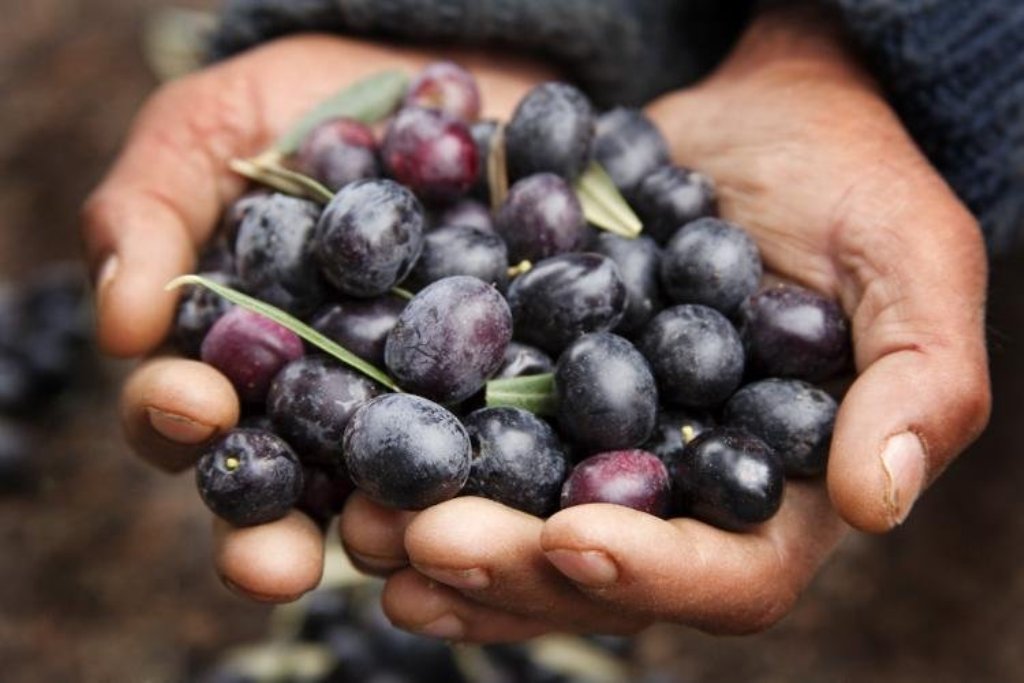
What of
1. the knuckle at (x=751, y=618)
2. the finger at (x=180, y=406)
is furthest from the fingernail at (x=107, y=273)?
the knuckle at (x=751, y=618)

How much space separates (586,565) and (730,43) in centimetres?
120

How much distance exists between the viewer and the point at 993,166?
1.47m

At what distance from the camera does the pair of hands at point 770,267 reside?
101 centimetres

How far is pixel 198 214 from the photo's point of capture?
57.1 inches

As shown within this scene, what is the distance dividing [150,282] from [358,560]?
406 millimetres

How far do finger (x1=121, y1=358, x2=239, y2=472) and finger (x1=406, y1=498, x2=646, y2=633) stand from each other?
9.5 inches

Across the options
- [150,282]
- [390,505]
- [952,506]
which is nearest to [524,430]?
[390,505]

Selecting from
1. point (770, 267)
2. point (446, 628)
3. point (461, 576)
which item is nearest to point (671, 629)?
point (770, 267)

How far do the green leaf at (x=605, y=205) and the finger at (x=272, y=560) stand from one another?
1.64 feet

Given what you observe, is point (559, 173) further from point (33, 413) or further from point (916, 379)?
point (33, 413)

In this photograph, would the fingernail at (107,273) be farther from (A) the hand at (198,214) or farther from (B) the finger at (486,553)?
(B) the finger at (486,553)

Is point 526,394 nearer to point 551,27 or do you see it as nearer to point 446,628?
point 446,628

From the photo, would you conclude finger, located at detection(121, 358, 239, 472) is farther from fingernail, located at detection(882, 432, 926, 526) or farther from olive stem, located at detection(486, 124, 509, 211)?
fingernail, located at detection(882, 432, 926, 526)

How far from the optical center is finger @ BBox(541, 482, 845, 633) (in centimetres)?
96
